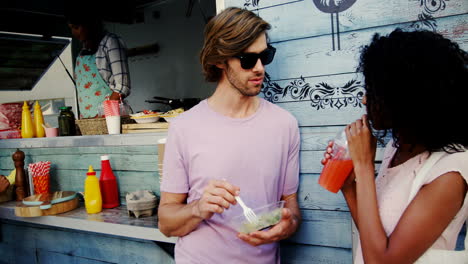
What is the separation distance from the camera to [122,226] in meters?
2.50

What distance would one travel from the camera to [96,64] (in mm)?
4035

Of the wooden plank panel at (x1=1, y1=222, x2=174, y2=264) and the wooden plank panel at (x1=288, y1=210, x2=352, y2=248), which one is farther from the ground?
the wooden plank panel at (x1=288, y1=210, x2=352, y2=248)

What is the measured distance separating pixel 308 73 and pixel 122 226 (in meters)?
1.56

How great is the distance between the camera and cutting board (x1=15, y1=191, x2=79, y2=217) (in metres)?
2.88

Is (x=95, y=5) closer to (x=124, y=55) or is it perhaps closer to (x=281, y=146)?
(x=124, y=55)

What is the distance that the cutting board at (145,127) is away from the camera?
275 cm

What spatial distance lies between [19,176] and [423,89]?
3529 millimetres

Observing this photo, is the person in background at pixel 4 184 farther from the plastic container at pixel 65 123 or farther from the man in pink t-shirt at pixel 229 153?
the man in pink t-shirt at pixel 229 153

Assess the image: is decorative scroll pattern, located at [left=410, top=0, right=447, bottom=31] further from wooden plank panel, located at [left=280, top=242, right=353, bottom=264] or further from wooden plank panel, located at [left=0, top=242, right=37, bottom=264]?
wooden plank panel, located at [left=0, top=242, right=37, bottom=264]

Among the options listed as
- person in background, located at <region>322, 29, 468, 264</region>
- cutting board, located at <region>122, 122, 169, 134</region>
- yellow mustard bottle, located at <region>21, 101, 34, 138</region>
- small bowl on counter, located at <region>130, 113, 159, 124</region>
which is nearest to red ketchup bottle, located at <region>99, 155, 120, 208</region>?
cutting board, located at <region>122, 122, 169, 134</region>

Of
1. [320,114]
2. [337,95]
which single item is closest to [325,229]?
[320,114]

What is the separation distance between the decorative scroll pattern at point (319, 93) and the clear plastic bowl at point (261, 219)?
66cm

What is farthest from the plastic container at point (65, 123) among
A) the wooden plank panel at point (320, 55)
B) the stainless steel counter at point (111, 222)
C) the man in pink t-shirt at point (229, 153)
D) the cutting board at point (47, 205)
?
the wooden plank panel at point (320, 55)

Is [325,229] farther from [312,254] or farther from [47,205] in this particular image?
[47,205]
